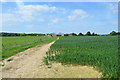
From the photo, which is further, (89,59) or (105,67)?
(89,59)

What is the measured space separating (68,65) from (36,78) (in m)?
2.39

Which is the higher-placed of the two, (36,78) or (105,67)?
(105,67)

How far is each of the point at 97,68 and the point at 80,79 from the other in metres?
1.59

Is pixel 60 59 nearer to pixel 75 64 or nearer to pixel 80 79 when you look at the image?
pixel 75 64

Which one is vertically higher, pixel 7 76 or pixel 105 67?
pixel 105 67

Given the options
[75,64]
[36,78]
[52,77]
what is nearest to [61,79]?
[52,77]

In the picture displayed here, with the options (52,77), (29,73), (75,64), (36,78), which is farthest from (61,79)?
(75,64)

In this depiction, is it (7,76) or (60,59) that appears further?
(60,59)

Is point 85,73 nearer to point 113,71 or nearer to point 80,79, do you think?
point 80,79

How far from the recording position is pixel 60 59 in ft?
29.1

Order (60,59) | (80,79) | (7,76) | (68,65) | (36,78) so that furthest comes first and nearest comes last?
(60,59) → (68,65) → (7,76) → (36,78) → (80,79)

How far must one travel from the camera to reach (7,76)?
668 centimetres

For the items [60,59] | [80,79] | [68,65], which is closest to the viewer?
[80,79]

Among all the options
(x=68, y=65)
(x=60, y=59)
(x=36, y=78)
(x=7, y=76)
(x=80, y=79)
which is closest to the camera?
(x=80, y=79)
